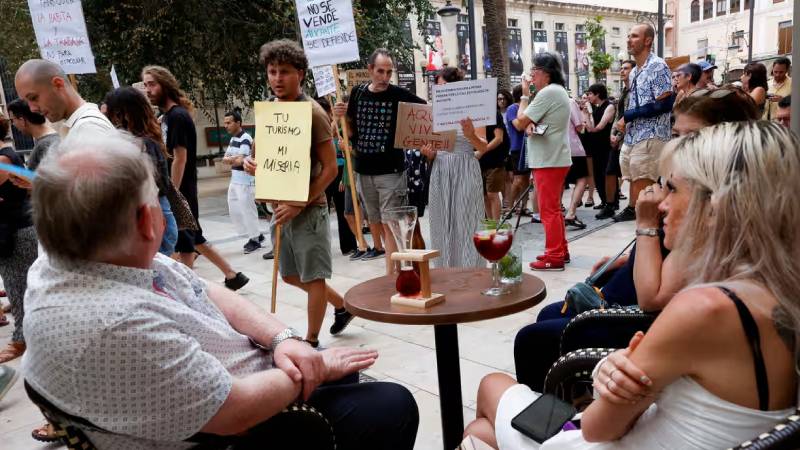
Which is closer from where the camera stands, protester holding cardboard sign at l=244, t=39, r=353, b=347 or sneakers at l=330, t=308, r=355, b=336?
protester holding cardboard sign at l=244, t=39, r=353, b=347

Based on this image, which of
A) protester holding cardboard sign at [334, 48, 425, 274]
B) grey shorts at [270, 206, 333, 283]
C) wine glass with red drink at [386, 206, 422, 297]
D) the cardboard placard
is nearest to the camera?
wine glass with red drink at [386, 206, 422, 297]

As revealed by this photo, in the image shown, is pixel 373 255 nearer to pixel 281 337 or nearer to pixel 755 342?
A: pixel 281 337

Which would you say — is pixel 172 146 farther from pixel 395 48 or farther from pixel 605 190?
pixel 395 48

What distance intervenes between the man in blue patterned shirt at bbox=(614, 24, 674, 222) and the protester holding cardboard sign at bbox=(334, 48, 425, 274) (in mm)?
1966

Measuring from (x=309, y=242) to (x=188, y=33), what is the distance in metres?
9.56

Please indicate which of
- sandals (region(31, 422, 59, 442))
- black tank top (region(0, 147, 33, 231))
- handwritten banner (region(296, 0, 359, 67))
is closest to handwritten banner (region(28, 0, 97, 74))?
black tank top (region(0, 147, 33, 231))

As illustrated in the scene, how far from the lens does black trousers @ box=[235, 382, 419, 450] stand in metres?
1.56

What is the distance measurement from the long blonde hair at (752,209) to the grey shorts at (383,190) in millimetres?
3331

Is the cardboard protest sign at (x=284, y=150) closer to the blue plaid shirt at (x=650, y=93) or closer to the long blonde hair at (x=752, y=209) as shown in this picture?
the long blonde hair at (x=752, y=209)

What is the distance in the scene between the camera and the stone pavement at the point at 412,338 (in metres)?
2.75

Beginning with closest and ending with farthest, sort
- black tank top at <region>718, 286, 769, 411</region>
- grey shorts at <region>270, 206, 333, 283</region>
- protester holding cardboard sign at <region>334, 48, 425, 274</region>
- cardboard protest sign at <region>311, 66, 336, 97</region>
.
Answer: black tank top at <region>718, 286, 769, 411</region>
grey shorts at <region>270, 206, 333, 283</region>
protester holding cardboard sign at <region>334, 48, 425, 274</region>
cardboard protest sign at <region>311, 66, 336, 97</region>

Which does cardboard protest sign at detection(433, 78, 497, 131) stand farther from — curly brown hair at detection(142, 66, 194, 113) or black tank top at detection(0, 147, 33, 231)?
black tank top at detection(0, 147, 33, 231)

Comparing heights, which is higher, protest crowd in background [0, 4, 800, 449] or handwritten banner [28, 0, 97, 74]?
handwritten banner [28, 0, 97, 74]

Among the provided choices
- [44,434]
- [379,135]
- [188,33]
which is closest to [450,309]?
[44,434]
